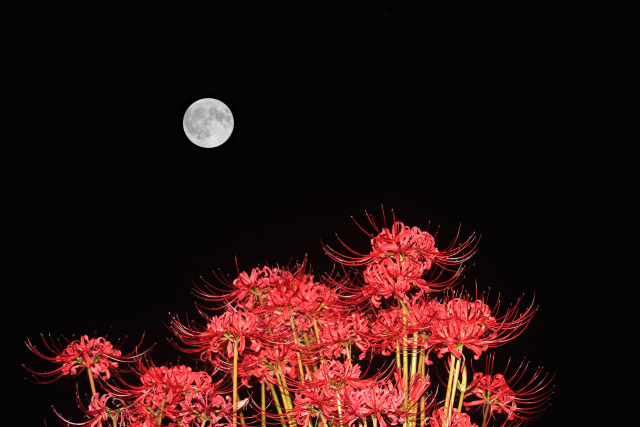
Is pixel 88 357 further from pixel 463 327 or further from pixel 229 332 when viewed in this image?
pixel 463 327

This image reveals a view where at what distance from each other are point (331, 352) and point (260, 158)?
2.25m

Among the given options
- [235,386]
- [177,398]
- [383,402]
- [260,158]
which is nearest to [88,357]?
[177,398]

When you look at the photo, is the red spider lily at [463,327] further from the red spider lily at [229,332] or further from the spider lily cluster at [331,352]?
the red spider lily at [229,332]

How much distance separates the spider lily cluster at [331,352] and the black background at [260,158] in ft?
6.32

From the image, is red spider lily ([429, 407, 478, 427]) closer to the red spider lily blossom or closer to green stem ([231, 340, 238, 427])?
the red spider lily blossom

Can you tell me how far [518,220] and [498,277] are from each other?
0.28m

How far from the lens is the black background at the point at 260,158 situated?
325 cm

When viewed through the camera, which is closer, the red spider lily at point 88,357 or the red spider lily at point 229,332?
the red spider lily at point 229,332

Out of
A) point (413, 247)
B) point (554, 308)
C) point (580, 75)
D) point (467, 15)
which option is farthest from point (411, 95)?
point (413, 247)

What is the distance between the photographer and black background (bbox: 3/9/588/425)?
10.7 feet

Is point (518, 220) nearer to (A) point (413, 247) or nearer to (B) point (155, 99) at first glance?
(B) point (155, 99)

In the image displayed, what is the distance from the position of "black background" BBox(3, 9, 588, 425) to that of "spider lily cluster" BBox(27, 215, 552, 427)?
1.93 meters

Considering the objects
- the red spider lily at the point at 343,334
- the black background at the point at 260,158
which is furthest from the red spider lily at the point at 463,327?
the black background at the point at 260,158

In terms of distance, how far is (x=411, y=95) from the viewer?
3.40 m
